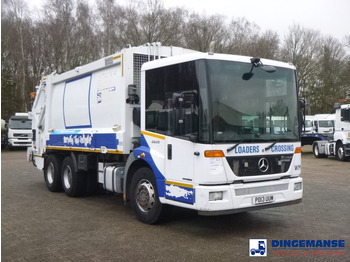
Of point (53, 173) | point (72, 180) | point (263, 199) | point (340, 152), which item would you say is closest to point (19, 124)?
point (53, 173)

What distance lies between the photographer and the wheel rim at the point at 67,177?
945cm

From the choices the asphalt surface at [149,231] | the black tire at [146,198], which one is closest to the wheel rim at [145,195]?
the black tire at [146,198]

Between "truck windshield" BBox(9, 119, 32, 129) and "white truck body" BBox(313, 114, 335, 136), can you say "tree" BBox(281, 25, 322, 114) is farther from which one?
"truck windshield" BBox(9, 119, 32, 129)

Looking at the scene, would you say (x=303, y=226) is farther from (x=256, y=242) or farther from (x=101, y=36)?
(x=101, y=36)

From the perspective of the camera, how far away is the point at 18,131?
28281mm

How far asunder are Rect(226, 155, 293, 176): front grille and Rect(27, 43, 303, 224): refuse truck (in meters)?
0.02

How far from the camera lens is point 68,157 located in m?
9.69

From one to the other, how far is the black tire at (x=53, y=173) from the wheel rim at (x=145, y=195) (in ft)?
13.4

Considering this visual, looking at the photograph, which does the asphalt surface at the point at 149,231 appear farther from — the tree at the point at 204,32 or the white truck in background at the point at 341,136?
the tree at the point at 204,32

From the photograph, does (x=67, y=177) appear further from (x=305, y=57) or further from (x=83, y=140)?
(x=305, y=57)

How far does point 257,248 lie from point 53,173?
6.61 meters

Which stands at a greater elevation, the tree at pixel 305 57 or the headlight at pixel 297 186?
the tree at pixel 305 57

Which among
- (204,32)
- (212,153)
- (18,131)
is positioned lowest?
(212,153)

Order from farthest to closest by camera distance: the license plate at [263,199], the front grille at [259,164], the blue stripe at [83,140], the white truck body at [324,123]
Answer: the white truck body at [324,123] < the blue stripe at [83,140] < the license plate at [263,199] < the front grille at [259,164]
